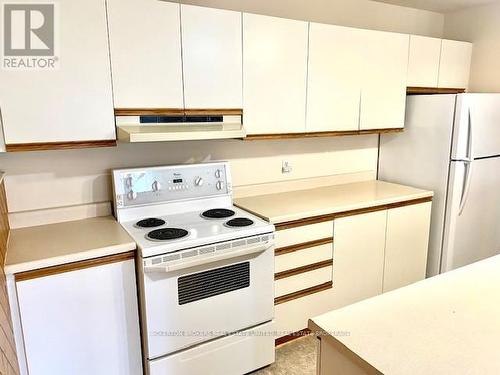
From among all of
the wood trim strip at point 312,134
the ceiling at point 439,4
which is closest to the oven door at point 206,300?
the wood trim strip at point 312,134

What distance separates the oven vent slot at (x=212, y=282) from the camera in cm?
183

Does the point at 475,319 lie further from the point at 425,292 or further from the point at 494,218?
the point at 494,218

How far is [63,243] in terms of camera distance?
5.78ft

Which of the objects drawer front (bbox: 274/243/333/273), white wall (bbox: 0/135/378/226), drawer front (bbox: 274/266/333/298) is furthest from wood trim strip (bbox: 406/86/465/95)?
drawer front (bbox: 274/266/333/298)

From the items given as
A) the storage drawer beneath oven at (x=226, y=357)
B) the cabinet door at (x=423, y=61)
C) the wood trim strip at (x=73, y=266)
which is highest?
the cabinet door at (x=423, y=61)

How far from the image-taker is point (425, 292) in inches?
47.5

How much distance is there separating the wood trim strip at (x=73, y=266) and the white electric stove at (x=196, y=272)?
85mm

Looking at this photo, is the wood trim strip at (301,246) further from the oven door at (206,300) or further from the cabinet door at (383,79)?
the cabinet door at (383,79)

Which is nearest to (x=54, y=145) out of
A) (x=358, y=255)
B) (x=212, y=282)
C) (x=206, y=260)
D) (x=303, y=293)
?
(x=206, y=260)

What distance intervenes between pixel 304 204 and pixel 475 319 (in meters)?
1.44

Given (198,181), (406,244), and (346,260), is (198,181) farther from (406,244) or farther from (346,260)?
(406,244)

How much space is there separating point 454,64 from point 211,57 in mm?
2205

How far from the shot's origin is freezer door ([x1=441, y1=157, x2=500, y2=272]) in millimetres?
2707

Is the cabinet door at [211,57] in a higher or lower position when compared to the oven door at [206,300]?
higher
